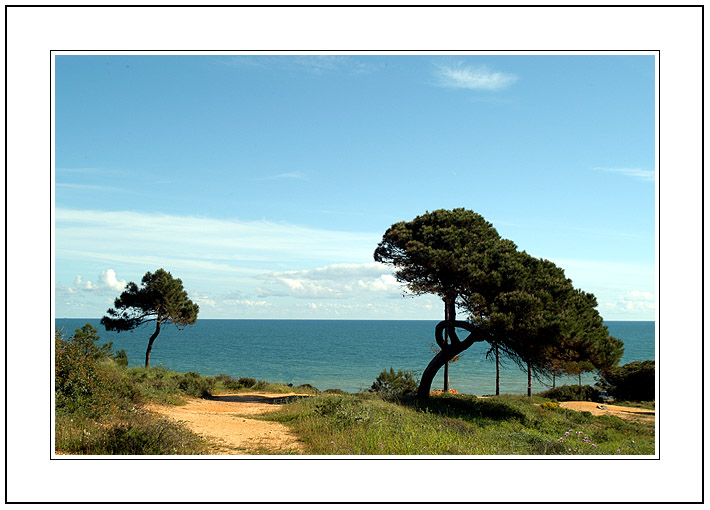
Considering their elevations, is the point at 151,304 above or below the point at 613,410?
above

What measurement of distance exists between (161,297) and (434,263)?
44.6ft

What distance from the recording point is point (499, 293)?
36.6ft

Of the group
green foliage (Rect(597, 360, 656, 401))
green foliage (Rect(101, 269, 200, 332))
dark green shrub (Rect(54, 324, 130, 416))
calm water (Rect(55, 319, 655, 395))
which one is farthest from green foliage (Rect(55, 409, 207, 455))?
green foliage (Rect(597, 360, 656, 401))

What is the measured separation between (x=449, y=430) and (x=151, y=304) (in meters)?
16.3

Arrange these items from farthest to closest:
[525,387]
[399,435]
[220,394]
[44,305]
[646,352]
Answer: [646,352] → [525,387] → [220,394] → [399,435] → [44,305]

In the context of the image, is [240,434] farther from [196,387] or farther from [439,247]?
[196,387]

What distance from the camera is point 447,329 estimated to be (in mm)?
12672

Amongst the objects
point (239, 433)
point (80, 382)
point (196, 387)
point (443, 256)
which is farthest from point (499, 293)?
point (196, 387)

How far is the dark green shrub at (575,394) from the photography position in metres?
21.7

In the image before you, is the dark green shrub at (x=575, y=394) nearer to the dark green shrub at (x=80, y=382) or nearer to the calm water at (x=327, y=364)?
the calm water at (x=327, y=364)
